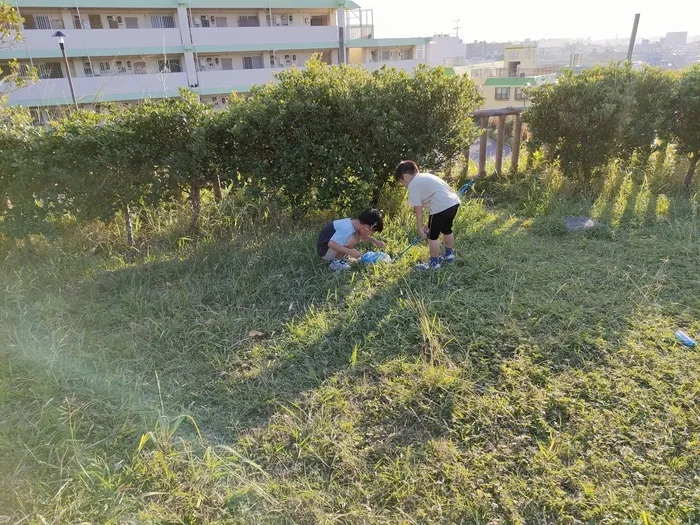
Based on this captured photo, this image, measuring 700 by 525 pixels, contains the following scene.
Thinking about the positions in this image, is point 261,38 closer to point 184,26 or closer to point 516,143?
point 184,26

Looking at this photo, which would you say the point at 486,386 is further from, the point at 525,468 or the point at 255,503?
the point at 255,503

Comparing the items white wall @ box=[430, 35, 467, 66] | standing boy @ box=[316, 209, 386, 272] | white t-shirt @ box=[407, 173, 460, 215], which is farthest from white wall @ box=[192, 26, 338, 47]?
white t-shirt @ box=[407, 173, 460, 215]

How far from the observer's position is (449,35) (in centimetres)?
5262

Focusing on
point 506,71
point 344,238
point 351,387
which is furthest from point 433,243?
point 506,71

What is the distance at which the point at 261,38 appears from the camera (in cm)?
2727

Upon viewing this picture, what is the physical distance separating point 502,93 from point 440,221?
4137 centimetres

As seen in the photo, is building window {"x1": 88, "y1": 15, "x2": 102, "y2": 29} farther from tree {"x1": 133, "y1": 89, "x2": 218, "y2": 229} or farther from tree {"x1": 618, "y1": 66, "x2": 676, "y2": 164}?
tree {"x1": 618, "y1": 66, "x2": 676, "y2": 164}

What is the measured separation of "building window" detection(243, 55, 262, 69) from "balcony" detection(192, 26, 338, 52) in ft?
2.78

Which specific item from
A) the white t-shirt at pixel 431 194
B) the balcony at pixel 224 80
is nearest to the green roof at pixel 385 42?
the balcony at pixel 224 80

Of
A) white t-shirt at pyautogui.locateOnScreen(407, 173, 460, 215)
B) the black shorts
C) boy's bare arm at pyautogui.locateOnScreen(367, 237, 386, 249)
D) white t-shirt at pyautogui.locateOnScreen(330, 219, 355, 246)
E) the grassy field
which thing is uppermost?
white t-shirt at pyautogui.locateOnScreen(407, 173, 460, 215)

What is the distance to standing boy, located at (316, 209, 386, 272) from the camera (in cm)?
430

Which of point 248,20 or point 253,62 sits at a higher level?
point 248,20

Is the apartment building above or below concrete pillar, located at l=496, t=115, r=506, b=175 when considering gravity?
above

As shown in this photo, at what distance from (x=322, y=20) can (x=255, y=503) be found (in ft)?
112
